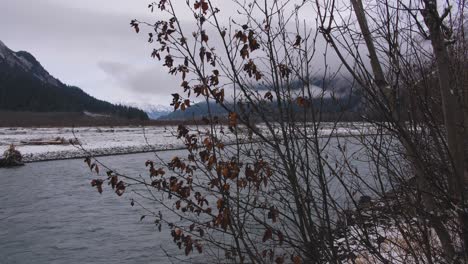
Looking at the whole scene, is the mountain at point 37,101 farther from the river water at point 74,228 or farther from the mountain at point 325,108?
the mountain at point 325,108

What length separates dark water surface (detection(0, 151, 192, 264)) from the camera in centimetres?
1014

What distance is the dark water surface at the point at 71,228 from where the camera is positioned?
1014 cm

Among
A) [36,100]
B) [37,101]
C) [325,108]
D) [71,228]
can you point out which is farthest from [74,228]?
[36,100]

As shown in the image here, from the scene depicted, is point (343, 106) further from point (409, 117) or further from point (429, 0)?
point (429, 0)

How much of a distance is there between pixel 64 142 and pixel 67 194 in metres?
27.4

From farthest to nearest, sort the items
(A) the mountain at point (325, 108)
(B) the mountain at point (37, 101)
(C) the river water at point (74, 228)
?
1. (B) the mountain at point (37, 101)
2. (C) the river water at point (74, 228)
3. (A) the mountain at point (325, 108)

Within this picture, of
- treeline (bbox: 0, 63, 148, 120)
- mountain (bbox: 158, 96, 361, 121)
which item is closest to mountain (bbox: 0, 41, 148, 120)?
treeline (bbox: 0, 63, 148, 120)

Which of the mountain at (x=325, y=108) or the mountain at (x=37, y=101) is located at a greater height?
the mountain at (x=37, y=101)

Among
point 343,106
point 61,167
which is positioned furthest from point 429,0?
point 61,167

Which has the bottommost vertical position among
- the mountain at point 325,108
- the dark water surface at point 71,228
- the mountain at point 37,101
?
the dark water surface at point 71,228

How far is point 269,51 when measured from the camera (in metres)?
2.66

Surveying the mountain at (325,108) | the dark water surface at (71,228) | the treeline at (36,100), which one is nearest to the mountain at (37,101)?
the treeline at (36,100)

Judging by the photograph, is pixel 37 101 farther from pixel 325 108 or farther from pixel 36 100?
pixel 325 108

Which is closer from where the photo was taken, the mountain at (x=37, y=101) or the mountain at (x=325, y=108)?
the mountain at (x=325, y=108)
